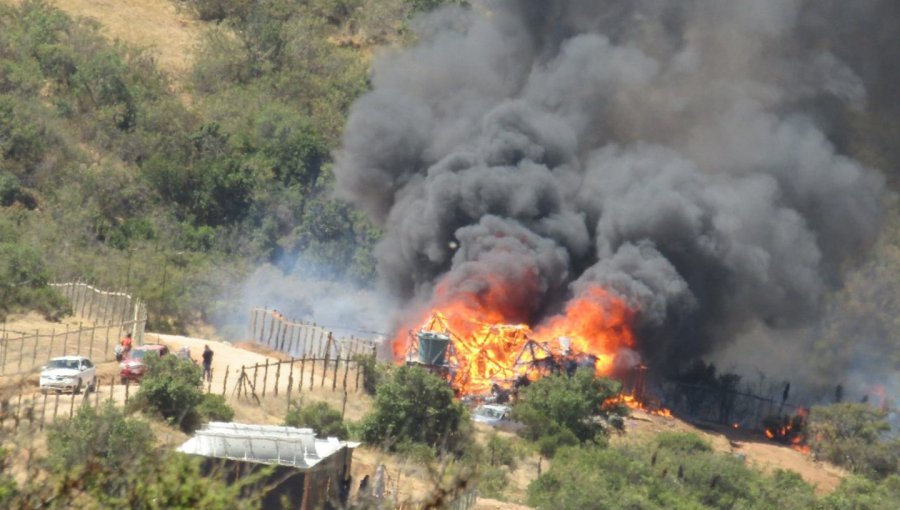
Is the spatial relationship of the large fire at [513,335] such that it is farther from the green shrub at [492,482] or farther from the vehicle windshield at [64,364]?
the vehicle windshield at [64,364]

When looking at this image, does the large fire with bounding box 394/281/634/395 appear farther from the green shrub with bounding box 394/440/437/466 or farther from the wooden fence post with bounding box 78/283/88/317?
the wooden fence post with bounding box 78/283/88/317

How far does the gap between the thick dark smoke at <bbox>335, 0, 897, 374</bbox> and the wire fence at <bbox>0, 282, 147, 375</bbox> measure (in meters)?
10.9

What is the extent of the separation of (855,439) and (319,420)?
21300 millimetres

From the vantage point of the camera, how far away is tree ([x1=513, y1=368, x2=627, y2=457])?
42.3 meters

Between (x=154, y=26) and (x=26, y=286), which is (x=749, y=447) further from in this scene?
(x=154, y=26)

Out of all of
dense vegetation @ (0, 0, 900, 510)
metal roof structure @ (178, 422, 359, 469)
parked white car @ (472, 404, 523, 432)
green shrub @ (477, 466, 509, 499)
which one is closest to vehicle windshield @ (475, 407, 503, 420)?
parked white car @ (472, 404, 523, 432)

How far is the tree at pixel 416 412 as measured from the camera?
3844 centimetres

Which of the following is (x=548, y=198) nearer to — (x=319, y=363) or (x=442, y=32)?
(x=319, y=363)

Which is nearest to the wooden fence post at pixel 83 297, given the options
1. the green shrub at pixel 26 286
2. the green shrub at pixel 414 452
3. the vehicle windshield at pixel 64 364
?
the green shrub at pixel 26 286

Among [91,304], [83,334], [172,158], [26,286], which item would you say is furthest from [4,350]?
Answer: [172,158]

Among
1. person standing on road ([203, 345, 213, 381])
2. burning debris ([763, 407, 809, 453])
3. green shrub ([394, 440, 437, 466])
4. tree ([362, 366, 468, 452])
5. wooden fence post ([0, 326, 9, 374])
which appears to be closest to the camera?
green shrub ([394, 440, 437, 466])

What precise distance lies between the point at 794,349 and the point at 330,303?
2631 centimetres

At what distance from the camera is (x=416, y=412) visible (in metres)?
38.9

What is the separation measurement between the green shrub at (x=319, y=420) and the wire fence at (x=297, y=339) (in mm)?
10331
